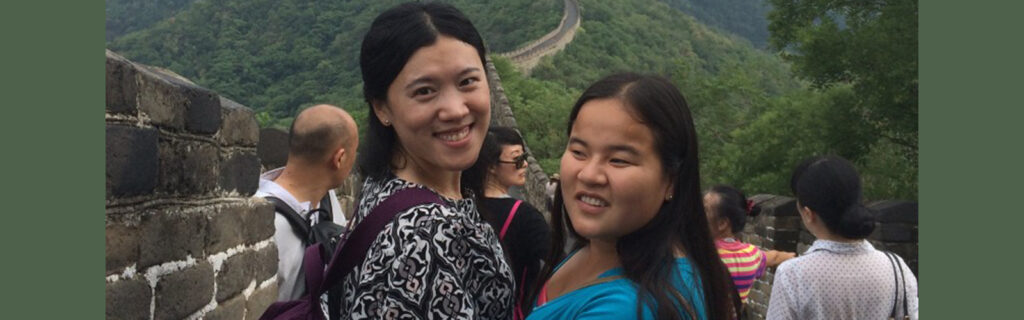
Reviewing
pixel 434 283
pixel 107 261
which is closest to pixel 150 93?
pixel 107 261

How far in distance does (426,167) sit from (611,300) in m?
0.58

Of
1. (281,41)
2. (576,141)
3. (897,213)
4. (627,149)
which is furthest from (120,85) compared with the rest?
(281,41)

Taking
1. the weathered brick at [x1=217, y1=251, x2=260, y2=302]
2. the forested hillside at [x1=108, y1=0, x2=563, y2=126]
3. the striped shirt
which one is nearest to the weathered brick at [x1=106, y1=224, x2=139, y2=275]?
the weathered brick at [x1=217, y1=251, x2=260, y2=302]

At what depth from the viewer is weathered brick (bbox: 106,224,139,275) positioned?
2377mm

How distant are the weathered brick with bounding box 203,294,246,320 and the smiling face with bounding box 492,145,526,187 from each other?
1.45 metres

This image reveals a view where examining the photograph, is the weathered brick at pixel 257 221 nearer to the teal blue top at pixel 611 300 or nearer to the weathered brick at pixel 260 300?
the weathered brick at pixel 260 300

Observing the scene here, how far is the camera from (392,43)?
2.43 metres

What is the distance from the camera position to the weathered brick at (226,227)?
3.15 metres

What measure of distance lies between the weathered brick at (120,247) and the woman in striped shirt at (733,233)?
306 cm

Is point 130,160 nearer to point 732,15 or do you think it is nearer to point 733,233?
point 733,233

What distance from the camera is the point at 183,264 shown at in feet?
9.39

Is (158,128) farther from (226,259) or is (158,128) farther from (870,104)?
(870,104)

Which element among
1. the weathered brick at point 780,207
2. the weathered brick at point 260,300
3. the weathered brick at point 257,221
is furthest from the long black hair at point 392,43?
the weathered brick at point 780,207

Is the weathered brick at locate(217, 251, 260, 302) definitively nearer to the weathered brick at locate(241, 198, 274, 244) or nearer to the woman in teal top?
the weathered brick at locate(241, 198, 274, 244)
